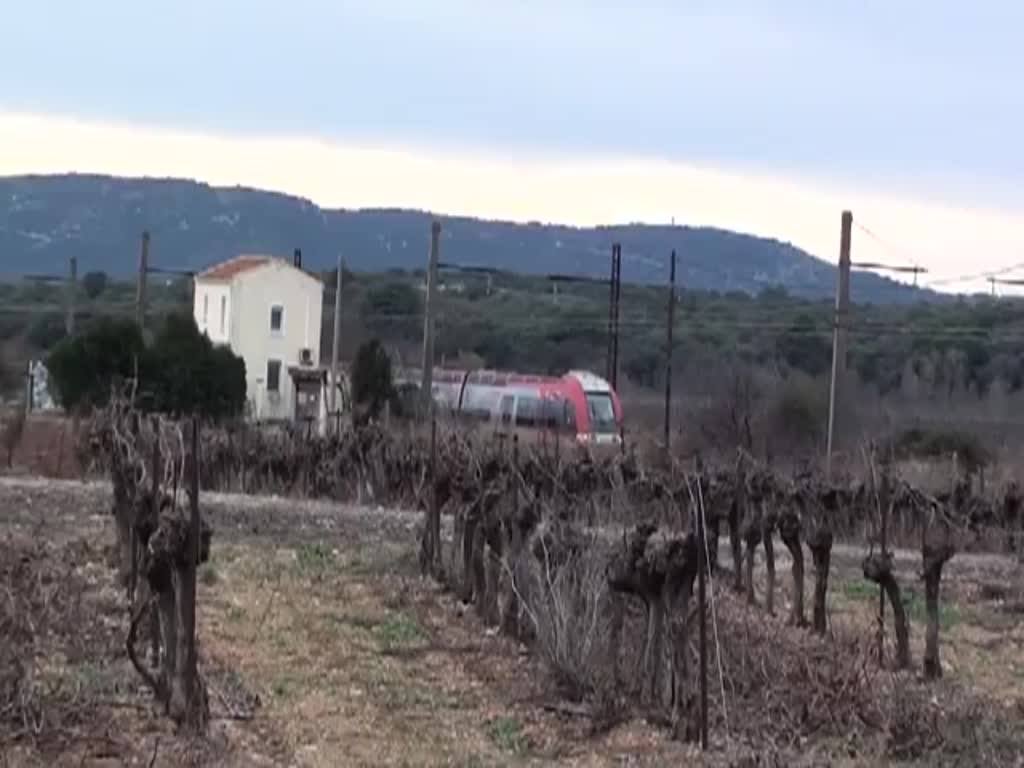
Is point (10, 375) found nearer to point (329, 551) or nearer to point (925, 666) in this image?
point (329, 551)

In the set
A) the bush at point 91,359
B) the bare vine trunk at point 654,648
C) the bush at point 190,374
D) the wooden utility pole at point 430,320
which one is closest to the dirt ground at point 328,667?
the bare vine trunk at point 654,648

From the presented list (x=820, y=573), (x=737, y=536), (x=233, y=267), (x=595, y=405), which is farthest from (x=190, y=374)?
(x=820, y=573)

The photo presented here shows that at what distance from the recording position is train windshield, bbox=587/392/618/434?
4725 cm

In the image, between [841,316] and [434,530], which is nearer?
[434,530]

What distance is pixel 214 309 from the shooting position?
65.7 m

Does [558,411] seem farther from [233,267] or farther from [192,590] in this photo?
[192,590]

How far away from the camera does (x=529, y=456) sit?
79.8ft

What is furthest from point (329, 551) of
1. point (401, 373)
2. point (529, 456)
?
point (401, 373)

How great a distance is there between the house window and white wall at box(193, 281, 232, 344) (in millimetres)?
1651

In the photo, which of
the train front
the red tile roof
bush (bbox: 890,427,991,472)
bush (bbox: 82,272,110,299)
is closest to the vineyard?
bush (bbox: 890,427,991,472)

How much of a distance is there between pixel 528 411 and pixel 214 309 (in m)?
21.9

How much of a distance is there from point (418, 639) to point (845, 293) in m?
24.3

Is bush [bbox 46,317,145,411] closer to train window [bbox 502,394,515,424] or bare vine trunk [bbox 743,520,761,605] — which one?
train window [bbox 502,394,515,424]

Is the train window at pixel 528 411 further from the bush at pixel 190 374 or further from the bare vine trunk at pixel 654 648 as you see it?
the bare vine trunk at pixel 654 648
